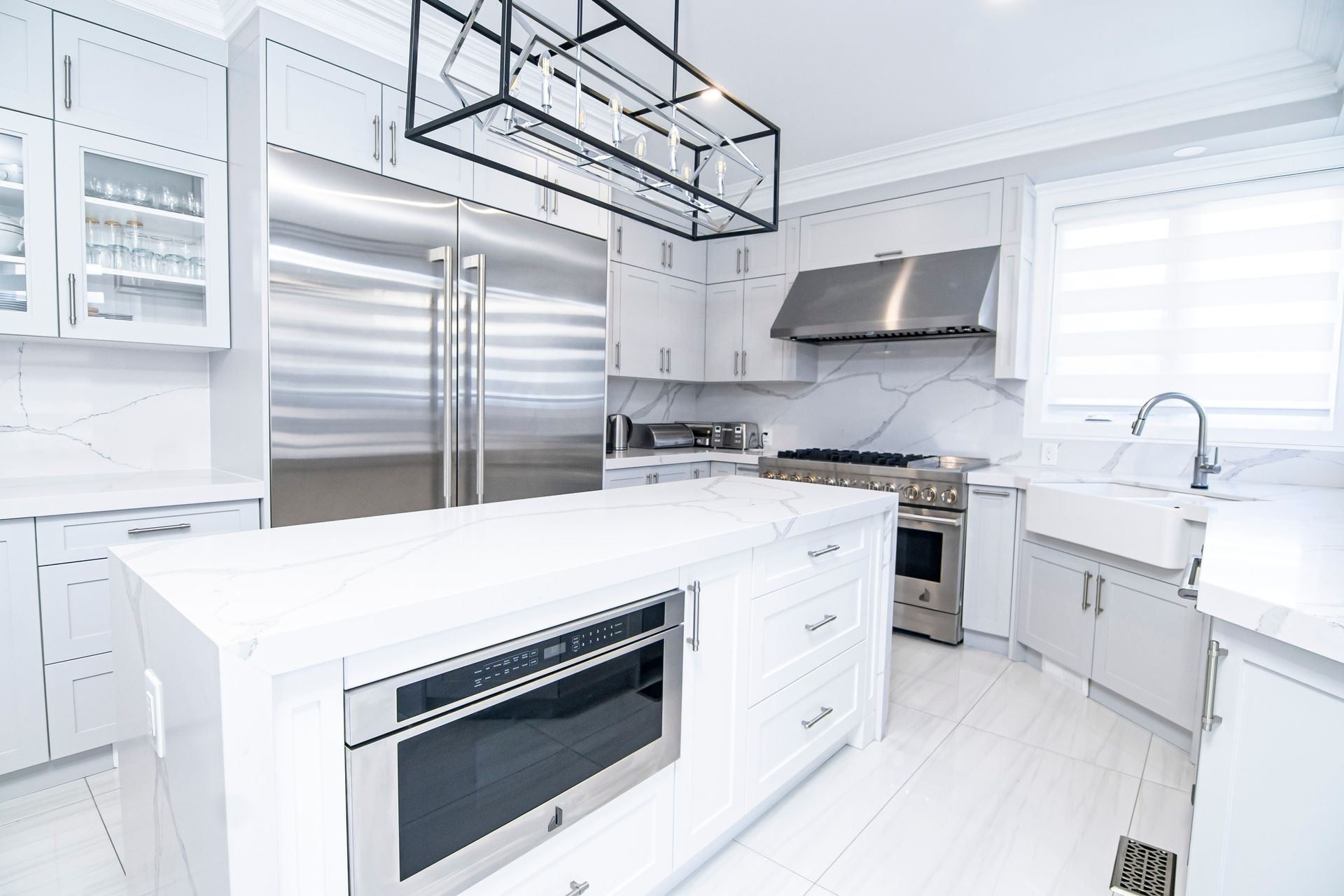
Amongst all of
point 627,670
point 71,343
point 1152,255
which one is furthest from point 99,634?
point 1152,255

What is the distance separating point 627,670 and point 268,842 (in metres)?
0.67

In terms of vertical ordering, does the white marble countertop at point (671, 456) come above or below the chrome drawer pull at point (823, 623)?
above

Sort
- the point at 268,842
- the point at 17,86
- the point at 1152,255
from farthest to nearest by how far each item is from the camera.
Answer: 1. the point at 1152,255
2. the point at 17,86
3. the point at 268,842

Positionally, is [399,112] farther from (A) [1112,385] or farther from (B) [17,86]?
(A) [1112,385]

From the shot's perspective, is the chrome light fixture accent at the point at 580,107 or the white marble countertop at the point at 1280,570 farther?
the chrome light fixture accent at the point at 580,107

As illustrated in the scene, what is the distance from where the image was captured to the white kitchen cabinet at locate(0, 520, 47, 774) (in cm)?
190

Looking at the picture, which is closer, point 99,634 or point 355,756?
point 355,756

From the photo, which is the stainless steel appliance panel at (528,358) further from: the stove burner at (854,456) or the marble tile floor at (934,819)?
the marble tile floor at (934,819)

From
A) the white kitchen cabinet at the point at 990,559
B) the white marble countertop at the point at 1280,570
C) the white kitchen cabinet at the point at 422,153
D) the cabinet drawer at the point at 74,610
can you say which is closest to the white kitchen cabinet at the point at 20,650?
the cabinet drawer at the point at 74,610

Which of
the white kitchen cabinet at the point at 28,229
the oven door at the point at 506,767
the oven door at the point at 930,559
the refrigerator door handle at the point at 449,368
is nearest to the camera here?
the oven door at the point at 506,767

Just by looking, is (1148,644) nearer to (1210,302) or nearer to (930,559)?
(930,559)

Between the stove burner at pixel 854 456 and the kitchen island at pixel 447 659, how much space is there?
153 cm

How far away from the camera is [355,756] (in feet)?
3.06

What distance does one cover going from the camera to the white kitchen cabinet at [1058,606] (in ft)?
9.05
